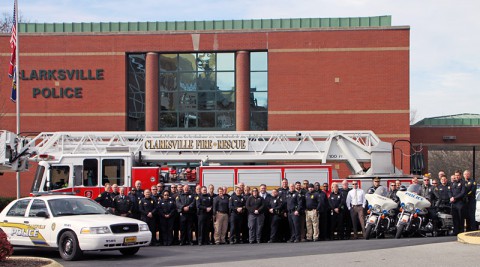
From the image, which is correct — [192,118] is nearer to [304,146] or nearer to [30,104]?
[30,104]

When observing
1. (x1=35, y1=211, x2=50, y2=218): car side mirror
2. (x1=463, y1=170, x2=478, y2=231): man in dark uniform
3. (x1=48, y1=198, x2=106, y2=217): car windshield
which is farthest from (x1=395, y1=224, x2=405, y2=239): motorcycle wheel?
(x1=35, y1=211, x2=50, y2=218): car side mirror

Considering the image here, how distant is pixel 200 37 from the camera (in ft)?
125

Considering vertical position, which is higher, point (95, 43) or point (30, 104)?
point (95, 43)

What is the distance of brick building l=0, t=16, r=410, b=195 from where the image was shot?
37.4m

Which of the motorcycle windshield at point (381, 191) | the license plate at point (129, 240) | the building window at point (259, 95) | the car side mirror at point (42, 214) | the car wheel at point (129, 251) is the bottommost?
the car wheel at point (129, 251)

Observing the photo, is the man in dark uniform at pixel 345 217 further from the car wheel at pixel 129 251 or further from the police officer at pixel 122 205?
the car wheel at pixel 129 251

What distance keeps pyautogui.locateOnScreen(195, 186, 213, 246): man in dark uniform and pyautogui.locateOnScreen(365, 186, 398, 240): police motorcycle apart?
4393 mm

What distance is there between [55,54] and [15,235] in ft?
74.7

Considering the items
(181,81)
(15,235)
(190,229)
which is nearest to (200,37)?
(181,81)

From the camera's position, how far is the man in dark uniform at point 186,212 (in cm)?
2089

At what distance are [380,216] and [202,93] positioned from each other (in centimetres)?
1945

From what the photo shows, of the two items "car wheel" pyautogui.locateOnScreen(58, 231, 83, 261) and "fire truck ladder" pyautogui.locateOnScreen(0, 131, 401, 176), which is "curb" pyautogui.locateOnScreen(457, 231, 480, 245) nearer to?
"fire truck ladder" pyautogui.locateOnScreen(0, 131, 401, 176)

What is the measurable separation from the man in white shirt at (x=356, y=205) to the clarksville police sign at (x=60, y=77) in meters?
20.4

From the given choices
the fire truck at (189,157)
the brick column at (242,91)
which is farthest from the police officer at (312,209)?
the brick column at (242,91)
